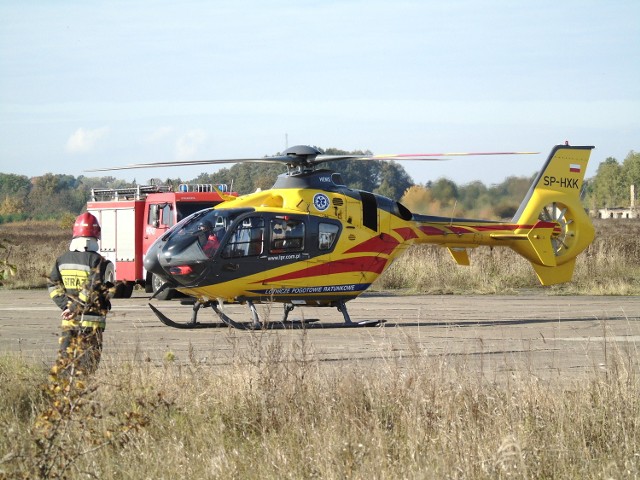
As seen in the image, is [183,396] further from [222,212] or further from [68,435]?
[222,212]

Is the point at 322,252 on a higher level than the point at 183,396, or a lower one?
higher

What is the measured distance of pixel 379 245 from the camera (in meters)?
19.0

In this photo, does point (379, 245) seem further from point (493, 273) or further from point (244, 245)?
point (493, 273)

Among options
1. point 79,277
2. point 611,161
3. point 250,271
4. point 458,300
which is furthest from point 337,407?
point 611,161

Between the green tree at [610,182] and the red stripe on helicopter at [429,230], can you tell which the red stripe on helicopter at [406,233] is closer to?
the red stripe on helicopter at [429,230]

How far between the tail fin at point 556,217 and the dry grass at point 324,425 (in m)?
10.4

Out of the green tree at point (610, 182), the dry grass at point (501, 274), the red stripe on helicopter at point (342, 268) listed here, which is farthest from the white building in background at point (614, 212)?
the red stripe on helicopter at point (342, 268)

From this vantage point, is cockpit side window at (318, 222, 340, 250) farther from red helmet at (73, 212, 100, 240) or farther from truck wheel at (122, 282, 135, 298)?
truck wheel at (122, 282, 135, 298)

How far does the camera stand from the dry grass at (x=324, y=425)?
24.5 ft

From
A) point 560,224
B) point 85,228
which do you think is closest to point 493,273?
point 560,224

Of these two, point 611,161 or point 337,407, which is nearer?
point 337,407

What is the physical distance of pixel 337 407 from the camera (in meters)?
9.09

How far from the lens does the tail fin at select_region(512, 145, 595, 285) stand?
20.8 meters

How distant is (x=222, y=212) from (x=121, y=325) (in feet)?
11.2
